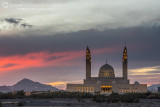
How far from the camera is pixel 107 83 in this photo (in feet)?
435

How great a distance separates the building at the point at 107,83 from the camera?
129 metres

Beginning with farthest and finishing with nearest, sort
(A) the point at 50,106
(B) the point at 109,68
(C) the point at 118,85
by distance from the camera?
(B) the point at 109,68 < (C) the point at 118,85 < (A) the point at 50,106

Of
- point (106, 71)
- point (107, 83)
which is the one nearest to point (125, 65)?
point (106, 71)

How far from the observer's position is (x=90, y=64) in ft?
447

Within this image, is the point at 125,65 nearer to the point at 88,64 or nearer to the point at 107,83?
the point at 107,83

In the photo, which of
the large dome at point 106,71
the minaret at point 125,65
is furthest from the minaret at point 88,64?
the minaret at point 125,65

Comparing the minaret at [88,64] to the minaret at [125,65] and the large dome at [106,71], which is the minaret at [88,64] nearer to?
the large dome at [106,71]

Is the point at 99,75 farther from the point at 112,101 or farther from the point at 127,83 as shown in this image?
the point at 112,101

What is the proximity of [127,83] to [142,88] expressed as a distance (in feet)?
24.2

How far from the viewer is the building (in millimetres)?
129375

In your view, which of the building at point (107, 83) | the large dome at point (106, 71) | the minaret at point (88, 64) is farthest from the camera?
the large dome at point (106, 71)

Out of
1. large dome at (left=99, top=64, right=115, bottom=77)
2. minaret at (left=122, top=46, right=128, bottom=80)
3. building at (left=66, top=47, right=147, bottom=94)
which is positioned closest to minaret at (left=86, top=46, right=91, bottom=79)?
building at (left=66, top=47, right=147, bottom=94)

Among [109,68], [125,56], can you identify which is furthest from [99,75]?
[125,56]

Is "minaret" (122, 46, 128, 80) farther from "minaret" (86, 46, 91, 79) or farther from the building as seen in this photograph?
"minaret" (86, 46, 91, 79)
